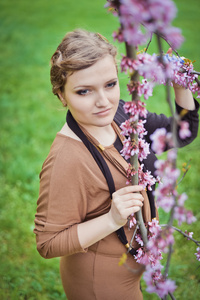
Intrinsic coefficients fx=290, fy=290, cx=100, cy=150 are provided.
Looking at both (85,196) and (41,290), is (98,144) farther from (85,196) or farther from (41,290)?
(41,290)

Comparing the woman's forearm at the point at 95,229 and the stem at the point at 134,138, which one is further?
the woman's forearm at the point at 95,229

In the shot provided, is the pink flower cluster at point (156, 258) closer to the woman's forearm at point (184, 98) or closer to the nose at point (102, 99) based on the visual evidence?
the nose at point (102, 99)

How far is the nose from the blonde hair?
144 mm

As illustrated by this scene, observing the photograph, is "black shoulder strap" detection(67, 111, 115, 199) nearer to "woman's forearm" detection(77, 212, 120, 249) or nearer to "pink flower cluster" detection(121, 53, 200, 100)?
"woman's forearm" detection(77, 212, 120, 249)

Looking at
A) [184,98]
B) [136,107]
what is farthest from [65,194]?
[184,98]

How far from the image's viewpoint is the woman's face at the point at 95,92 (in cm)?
136

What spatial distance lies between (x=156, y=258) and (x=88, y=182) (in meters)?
0.49

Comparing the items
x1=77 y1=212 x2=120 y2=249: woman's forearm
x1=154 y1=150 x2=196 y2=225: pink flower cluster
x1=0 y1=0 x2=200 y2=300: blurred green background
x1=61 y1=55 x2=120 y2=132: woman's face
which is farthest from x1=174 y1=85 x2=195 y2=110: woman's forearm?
x1=154 y1=150 x2=196 y2=225: pink flower cluster

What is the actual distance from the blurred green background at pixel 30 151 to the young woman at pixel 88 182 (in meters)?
0.41

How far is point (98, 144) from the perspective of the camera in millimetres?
1542

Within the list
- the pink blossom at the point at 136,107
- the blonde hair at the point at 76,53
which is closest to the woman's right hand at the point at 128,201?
the pink blossom at the point at 136,107

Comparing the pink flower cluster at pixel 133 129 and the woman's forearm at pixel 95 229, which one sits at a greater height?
the pink flower cluster at pixel 133 129

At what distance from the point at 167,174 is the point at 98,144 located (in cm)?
78

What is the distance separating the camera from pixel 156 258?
4.26 feet
